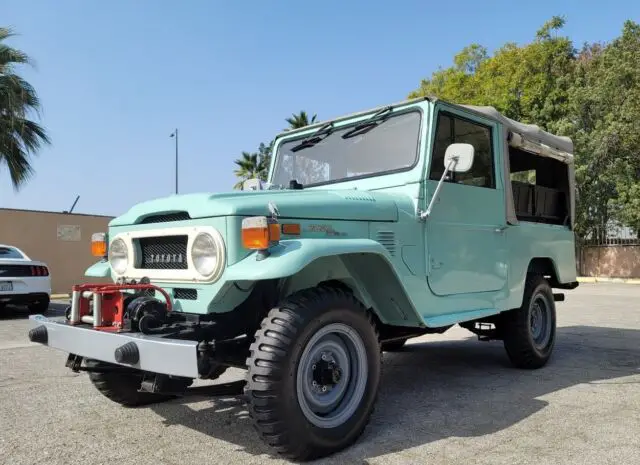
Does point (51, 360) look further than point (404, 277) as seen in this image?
Yes

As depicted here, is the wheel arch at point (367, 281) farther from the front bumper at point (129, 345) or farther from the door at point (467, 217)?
the front bumper at point (129, 345)

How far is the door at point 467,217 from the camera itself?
422cm

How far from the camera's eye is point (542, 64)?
26594 millimetres

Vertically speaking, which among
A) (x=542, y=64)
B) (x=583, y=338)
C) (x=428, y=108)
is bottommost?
(x=583, y=338)

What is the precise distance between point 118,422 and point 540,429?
2831 mm

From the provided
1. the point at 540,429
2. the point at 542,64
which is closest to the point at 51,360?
the point at 540,429

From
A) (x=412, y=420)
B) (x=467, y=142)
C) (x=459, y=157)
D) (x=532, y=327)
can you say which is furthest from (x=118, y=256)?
(x=532, y=327)

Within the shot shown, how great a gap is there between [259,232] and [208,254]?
42 centimetres

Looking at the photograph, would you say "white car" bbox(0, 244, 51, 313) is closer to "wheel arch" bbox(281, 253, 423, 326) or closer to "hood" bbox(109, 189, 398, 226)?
"hood" bbox(109, 189, 398, 226)

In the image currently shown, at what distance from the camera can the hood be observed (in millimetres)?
3160

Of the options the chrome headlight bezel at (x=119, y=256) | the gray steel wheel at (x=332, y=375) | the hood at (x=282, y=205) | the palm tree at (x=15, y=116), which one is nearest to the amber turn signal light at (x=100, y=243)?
the chrome headlight bezel at (x=119, y=256)

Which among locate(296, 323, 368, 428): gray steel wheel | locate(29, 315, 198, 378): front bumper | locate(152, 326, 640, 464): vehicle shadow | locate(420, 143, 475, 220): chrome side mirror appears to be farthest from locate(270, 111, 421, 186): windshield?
locate(29, 315, 198, 378): front bumper

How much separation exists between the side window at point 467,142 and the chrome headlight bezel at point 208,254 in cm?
184

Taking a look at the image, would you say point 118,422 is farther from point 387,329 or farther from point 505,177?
point 505,177
